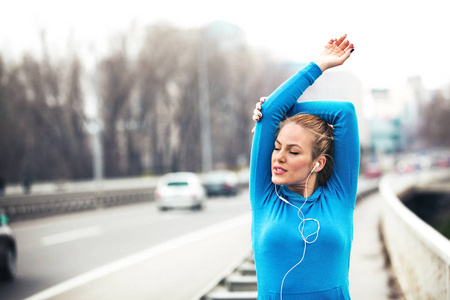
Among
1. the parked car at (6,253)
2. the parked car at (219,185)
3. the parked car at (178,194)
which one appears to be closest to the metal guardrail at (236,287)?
the parked car at (6,253)

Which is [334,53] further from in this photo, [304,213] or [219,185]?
[219,185]

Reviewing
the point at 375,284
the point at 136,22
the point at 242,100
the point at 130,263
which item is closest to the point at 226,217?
the point at 130,263

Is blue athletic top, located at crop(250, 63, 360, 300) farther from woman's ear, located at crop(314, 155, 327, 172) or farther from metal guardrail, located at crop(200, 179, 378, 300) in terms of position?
metal guardrail, located at crop(200, 179, 378, 300)

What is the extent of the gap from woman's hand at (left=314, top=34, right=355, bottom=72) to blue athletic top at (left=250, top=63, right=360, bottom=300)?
0.03 meters

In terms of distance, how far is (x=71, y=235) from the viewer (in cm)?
1523

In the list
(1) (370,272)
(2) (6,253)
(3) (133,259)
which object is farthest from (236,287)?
(3) (133,259)

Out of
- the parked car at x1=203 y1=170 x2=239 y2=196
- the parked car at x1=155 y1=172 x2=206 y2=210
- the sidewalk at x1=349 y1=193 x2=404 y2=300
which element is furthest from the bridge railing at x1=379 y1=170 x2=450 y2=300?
the parked car at x1=203 y1=170 x2=239 y2=196

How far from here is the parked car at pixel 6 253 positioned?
885 cm

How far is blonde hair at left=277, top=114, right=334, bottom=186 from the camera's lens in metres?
2.29

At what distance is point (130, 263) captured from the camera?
1023 centimetres

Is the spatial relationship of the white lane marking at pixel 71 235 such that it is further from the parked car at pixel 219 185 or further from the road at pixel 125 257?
the parked car at pixel 219 185

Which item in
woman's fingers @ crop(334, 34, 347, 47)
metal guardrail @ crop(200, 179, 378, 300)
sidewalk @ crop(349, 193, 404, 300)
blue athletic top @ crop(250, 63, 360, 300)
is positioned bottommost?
sidewalk @ crop(349, 193, 404, 300)

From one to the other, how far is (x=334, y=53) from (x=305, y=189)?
591 mm

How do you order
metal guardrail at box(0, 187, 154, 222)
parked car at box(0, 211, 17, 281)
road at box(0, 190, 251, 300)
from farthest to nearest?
metal guardrail at box(0, 187, 154, 222) < parked car at box(0, 211, 17, 281) < road at box(0, 190, 251, 300)
